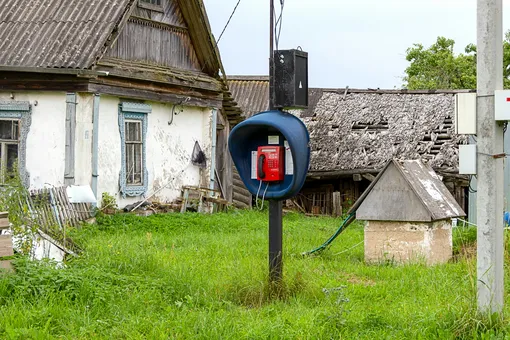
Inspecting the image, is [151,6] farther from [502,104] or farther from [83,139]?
[502,104]

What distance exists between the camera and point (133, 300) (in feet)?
23.6

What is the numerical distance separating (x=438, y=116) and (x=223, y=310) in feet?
54.0

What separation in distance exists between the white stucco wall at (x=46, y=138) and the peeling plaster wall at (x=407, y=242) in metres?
6.48

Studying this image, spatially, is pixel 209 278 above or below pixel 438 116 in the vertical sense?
below

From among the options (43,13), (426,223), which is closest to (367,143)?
(43,13)

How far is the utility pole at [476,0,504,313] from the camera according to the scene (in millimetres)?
6547

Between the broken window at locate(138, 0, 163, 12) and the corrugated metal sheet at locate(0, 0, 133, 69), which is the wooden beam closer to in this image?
the corrugated metal sheet at locate(0, 0, 133, 69)

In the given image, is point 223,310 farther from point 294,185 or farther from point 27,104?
point 27,104

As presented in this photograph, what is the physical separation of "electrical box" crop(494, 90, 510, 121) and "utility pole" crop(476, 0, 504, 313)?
0.10 metres

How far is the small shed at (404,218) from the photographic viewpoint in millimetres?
10727

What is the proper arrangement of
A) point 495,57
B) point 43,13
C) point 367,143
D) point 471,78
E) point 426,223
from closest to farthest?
point 495,57, point 426,223, point 43,13, point 367,143, point 471,78

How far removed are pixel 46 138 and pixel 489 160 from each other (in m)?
10.3

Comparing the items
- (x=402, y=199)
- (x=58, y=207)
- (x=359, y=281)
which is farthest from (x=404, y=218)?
(x=58, y=207)

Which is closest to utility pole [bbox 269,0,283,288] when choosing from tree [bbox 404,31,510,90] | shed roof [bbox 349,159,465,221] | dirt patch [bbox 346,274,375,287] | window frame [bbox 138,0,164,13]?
dirt patch [bbox 346,274,375,287]
